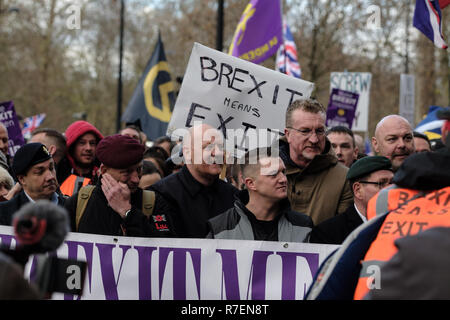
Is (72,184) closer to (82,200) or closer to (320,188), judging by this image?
(82,200)

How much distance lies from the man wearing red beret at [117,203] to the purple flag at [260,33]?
15.5ft

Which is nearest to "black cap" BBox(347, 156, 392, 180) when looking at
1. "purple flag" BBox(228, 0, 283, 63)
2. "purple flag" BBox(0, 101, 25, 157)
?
"purple flag" BBox(228, 0, 283, 63)

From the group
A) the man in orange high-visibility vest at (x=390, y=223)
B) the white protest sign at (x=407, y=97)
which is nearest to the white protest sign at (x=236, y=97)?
the man in orange high-visibility vest at (x=390, y=223)

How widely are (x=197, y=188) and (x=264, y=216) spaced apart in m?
0.80

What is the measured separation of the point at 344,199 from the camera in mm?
5109

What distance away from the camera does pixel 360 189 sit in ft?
15.5

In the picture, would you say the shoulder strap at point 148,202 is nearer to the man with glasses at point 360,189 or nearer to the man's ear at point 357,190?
the man with glasses at point 360,189

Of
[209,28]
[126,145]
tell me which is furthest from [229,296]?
[209,28]

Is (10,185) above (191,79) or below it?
below

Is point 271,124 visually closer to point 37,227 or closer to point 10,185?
point 10,185

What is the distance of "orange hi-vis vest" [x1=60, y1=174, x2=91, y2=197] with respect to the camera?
6090 millimetres

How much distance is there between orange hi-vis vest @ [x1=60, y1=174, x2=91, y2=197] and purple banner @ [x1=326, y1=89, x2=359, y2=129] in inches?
241

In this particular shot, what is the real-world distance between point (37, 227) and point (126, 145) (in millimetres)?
2985

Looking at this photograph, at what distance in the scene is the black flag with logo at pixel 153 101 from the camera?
10750mm
